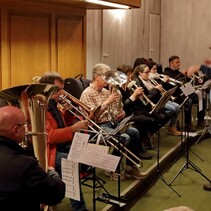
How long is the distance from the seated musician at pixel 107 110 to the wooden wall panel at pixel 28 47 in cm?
86

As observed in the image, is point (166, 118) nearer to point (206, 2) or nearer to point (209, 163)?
point (209, 163)

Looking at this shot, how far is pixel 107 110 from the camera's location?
4.90 metres

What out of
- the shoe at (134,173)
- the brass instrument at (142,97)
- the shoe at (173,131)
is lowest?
the shoe at (134,173)

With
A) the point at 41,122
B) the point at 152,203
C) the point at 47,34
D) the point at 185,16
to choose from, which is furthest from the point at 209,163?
the point at 185,16

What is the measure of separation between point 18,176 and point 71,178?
27.6 inches

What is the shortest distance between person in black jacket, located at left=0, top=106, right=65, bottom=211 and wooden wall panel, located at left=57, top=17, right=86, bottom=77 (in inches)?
143

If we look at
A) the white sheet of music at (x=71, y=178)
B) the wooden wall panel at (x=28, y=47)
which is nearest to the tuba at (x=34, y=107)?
the white sheet of music at (x=71, y=178)

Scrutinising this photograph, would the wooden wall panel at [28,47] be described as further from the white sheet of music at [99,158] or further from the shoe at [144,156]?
the white sheet of music at [99,158]

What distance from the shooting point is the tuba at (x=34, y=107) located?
114 inches

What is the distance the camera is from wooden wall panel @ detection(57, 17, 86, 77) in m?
Answer: 5.95

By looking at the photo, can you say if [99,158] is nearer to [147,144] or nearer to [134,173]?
[134,173]

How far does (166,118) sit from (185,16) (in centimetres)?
560

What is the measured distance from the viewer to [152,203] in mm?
4367

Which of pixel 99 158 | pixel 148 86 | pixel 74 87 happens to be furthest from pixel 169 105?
pixel 99 158
